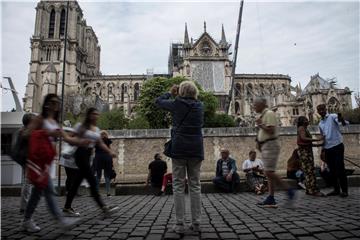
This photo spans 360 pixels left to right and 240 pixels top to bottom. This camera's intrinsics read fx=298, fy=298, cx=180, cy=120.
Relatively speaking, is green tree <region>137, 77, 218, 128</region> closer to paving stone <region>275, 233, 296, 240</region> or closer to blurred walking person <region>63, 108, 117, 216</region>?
blurred walking person <region>63, 108, 117, 216</region>

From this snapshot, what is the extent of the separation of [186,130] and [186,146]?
20 cm

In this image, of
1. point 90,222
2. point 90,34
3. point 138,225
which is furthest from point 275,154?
point 90,34

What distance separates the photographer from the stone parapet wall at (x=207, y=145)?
72.1 feet

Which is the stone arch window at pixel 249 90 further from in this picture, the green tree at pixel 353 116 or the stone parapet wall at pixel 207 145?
the stone parapet wall at pixel 207 145

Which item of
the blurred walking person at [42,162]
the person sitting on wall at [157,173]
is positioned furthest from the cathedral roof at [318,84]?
the blurred walking person at [42,162]

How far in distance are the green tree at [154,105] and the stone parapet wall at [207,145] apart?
1401 centimetres

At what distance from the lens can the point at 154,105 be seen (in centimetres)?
3619

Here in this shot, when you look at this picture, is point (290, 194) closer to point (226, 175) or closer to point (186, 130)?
point (186, 130)

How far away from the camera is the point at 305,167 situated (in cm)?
632

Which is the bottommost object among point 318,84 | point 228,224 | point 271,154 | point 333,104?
point 228,224

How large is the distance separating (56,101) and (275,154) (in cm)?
310

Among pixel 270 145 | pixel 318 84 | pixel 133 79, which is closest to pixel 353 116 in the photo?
pixel 318 84

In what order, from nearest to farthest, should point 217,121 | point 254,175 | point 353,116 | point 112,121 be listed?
point 254,175 < point 112,121 < point 217,121 < point 353,116

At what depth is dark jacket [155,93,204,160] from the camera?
358 cm
